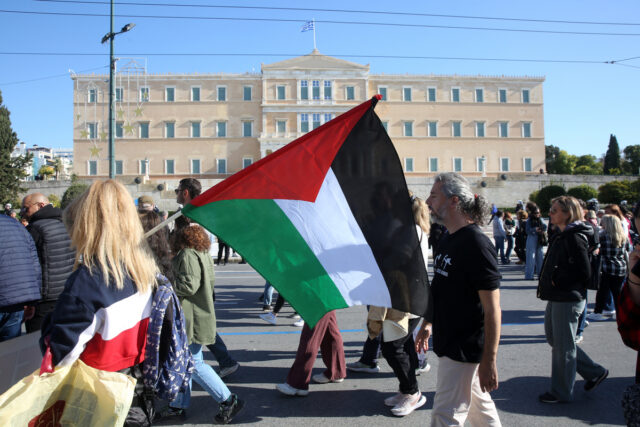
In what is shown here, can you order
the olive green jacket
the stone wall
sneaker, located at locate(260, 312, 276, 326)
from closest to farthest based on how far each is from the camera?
the olive green jacket
sneaker, located at locate(260, 312, 276, 326)
the stone wall

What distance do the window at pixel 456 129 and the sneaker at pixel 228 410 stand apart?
2161 inches

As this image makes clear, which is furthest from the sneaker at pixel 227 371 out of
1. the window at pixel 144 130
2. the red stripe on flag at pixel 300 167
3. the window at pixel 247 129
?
the window at pixel 144 130

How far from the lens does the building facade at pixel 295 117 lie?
51344mm

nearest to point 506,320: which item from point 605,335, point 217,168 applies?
point 605,335

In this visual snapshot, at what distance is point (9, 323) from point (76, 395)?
2562 mm

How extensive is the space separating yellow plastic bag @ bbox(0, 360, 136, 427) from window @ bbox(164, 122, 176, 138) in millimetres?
52821

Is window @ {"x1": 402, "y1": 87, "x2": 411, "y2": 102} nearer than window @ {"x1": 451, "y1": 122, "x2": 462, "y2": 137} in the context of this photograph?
Yes

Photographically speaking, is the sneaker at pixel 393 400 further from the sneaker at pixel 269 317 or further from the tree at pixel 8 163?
the tree at pixel 8 163

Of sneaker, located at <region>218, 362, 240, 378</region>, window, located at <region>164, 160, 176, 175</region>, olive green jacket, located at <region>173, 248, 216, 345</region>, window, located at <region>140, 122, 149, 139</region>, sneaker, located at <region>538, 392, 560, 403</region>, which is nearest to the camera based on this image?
olive green jacket, located at <region>173, 248, 216, 345</region>

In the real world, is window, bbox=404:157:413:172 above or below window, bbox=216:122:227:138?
below

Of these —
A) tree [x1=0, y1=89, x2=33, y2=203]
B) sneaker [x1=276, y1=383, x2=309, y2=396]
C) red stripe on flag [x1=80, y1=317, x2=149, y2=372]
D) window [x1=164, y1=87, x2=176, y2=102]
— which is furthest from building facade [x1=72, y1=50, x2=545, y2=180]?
red stripe on flag [x1=80, y1=317, x2=149, y2=372]

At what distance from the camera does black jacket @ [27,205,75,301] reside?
4598mm

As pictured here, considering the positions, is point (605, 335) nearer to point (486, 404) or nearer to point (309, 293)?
point (486, 404)

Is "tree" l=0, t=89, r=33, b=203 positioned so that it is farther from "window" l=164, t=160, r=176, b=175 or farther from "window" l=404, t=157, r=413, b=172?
"window" l=404, t=157, r=413, b=172
